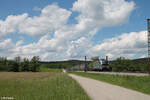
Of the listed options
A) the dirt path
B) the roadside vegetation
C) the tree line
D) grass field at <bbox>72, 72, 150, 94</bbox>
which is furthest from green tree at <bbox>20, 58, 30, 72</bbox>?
the dirt path

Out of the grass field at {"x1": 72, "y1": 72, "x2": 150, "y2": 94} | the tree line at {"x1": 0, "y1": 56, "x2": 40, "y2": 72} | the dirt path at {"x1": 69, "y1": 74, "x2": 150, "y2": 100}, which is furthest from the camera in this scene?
the tree line at {"x1": 0, "y1": 56, "x2": 40, "y2": 72}

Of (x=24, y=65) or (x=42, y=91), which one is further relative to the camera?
(x=24, y=65)

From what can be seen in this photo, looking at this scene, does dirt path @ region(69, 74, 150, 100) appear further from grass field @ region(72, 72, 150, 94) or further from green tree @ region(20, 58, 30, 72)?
green tree @ region(20, 58, 30, 72)

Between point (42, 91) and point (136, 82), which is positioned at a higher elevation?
point (42, 91)

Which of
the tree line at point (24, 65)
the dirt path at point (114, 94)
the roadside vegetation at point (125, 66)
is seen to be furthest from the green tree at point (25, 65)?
the dirt path at point (114, 94)

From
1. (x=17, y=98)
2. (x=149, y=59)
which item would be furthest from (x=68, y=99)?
(x=149, y=59)

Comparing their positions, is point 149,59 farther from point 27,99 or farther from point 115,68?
point 115,68

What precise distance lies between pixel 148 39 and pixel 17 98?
77.0 ft

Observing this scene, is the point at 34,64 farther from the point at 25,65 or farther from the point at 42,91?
the point at 42,91

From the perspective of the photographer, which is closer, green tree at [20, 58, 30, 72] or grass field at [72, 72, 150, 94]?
grass field at [72, 72, 150, 94]

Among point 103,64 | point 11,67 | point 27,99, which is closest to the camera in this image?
point 27,99

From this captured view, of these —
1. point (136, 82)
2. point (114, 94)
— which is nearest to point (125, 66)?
point (136, 82)

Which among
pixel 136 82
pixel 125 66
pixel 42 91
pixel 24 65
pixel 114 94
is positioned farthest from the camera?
pixel 24 65

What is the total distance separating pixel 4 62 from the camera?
106375mm
